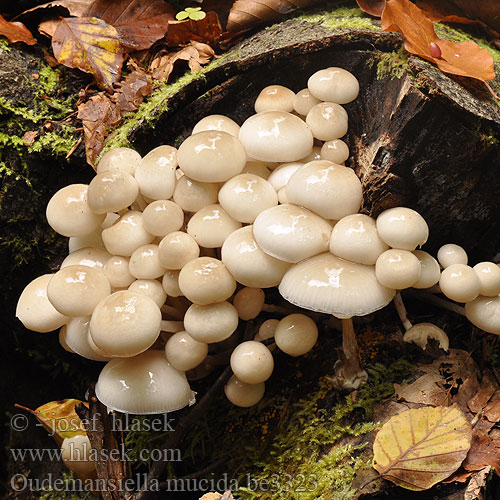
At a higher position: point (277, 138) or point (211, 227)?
point (277, 138)

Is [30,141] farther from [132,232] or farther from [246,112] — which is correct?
[246,112]

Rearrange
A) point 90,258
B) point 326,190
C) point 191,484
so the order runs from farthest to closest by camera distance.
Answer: point 191,484 < point 90,258 < point 326,190

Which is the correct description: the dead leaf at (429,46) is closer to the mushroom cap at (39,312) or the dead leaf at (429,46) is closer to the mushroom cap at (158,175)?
the mushroom cap at (158,175)

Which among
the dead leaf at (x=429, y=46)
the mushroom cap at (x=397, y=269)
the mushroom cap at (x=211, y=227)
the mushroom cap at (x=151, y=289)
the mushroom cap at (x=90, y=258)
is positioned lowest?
the mushroom cap at (x=90, y=258)

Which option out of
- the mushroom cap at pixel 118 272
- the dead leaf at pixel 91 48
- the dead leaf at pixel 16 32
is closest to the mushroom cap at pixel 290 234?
the mushroom cap at pixel 118 272

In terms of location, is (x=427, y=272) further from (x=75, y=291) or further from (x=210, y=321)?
(x=75, y=291)

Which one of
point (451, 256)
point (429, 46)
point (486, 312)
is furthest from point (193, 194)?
point (486, 312)
